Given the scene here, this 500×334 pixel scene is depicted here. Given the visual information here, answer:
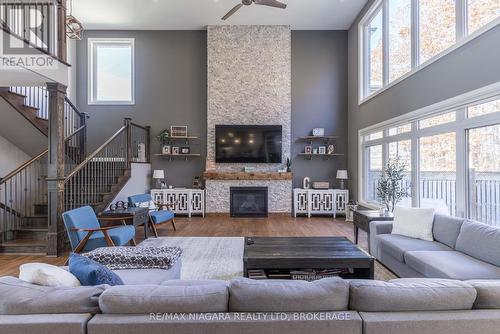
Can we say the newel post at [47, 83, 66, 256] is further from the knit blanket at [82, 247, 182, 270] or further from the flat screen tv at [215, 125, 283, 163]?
the flat screen tv at [215, 125, 283, 163]

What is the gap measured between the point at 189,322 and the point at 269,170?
655cm

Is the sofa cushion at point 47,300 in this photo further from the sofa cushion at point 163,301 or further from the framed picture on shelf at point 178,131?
the framed picture on shelf at point 178,131

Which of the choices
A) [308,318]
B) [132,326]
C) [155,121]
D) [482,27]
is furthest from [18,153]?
[482,27]

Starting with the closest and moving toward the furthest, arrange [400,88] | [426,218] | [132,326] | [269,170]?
1. [132,326]
2. [426,218]
3. [400,88]
4. [269,170]

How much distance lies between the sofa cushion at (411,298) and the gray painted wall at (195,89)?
6.63 m

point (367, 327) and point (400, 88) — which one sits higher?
point (400, 88)

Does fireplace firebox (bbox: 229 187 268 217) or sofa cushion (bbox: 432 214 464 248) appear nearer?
sofa cushion (bbox: 432 214 464 248)

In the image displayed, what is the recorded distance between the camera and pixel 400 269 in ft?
10.9

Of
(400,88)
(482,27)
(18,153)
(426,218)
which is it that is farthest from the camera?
(18,153)

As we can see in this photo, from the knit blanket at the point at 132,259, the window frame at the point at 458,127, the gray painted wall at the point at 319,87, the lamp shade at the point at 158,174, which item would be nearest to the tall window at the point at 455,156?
the window frame at the point at 458,127

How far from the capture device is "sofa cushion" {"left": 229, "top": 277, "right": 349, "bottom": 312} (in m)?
1.39

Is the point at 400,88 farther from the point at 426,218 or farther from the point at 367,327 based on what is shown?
the point at 367,327

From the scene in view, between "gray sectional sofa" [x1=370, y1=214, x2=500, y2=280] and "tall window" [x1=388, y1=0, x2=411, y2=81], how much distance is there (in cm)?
295

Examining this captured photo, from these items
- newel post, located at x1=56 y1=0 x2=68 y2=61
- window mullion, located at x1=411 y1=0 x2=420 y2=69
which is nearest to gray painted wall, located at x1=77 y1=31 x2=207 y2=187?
newel post, located at x1=56 y1=0 x2=68 y2=61
